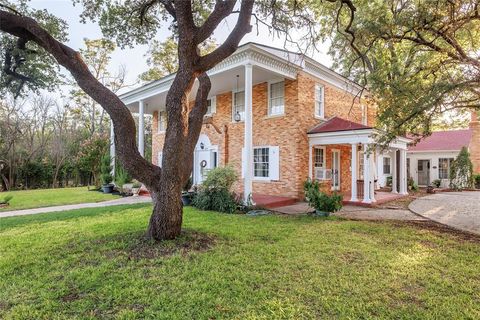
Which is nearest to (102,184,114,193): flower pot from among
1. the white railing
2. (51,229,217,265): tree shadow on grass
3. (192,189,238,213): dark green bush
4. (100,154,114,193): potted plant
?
(100,154,114,193): potted plant

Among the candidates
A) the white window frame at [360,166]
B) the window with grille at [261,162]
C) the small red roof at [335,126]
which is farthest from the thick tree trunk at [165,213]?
the white window frame at [360,166]

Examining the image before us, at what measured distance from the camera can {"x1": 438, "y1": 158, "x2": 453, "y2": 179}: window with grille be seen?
2050 centimetres

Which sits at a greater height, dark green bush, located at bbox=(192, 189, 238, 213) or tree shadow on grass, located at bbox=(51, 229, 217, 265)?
dark green bush, located at bbox=(192, 189, 238, 213)

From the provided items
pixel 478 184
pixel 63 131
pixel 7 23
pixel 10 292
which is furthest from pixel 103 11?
pixel 478 184

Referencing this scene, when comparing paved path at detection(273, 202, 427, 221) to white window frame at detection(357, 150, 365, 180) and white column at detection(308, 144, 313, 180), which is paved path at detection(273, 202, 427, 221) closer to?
white column at detection(308, 144, 313, 180)

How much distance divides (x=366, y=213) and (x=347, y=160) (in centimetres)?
580

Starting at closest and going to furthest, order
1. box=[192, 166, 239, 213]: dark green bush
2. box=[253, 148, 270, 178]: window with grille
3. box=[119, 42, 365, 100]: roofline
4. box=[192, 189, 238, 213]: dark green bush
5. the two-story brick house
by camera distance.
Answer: box=[192, 189, 238, 213]: dark green bush < box=[192, 166, 239, 213]: dark green bush < box=[119, 42, 365, 100]: roofline < the two-story brick house < box=[253, 148, 270, 178]: window with grille

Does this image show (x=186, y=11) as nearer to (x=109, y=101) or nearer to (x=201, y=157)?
(x=109, y=101)

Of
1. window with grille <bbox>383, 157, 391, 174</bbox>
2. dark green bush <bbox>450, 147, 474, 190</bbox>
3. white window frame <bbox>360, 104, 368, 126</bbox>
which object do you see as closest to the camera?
white window frame <bbox>360, 104, 368, 126</bbox>

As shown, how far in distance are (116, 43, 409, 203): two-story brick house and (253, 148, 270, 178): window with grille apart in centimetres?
2

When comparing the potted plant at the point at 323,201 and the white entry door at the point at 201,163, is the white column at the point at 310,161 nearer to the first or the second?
the potted plant at the point at 323,201

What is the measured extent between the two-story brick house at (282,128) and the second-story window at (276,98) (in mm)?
45

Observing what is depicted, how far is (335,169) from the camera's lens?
14.0m

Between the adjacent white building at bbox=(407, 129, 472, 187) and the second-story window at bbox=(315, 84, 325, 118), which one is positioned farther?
the adjacent white building at bbox=(407, 129, 472, 187)
